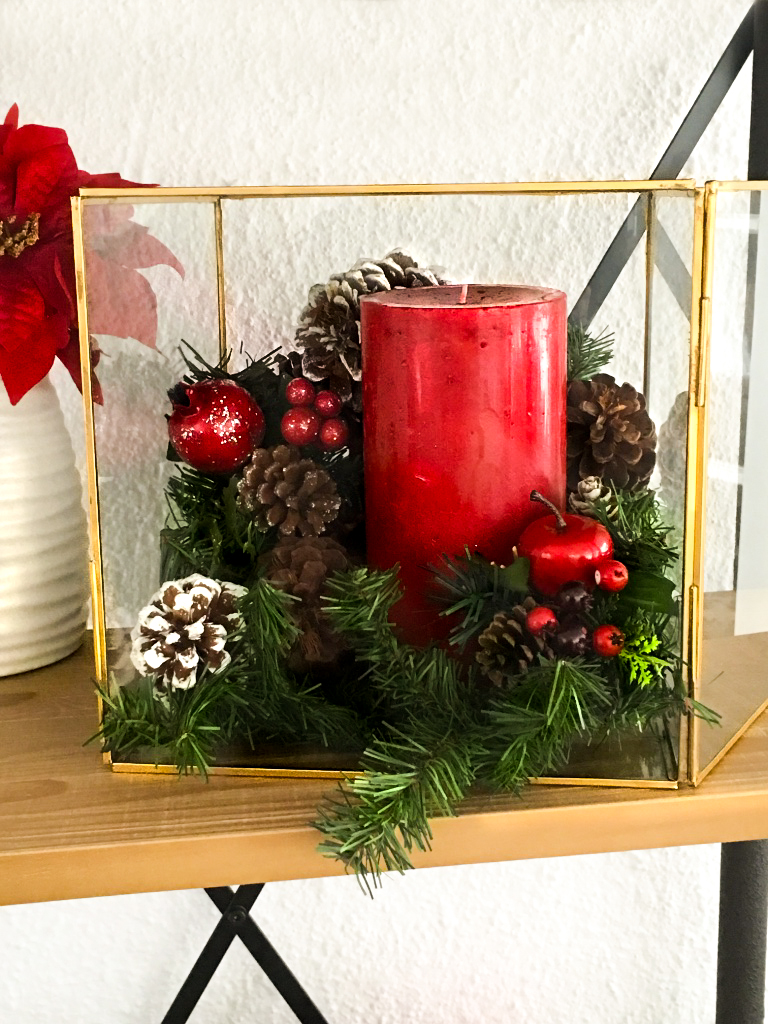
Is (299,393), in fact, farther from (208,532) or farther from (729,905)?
(729,905)

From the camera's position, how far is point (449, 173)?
69 centimetres

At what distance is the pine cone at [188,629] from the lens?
0.43 meters

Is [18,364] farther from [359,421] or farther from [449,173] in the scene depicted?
[449,173]

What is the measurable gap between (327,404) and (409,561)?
75 mm

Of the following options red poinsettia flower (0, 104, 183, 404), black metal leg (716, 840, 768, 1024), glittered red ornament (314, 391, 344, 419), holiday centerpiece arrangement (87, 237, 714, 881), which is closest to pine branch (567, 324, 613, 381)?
holiday centerpiece arrangement (87, 237, 714, 881)

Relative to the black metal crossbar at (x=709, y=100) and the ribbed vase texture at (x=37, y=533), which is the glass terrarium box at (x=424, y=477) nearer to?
the ribbed vase texture at (x=37, y=533)

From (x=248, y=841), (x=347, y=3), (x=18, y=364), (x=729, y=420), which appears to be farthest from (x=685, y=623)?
(x=347, y=3)

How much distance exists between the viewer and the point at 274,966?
2.32ft

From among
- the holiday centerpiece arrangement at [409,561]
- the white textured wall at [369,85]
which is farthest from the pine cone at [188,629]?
the white textured wall at [369,85]

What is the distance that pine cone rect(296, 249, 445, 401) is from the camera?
447 millimetres

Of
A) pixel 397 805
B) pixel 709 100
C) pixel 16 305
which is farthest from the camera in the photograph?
pixel 709 100

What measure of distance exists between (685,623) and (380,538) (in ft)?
0.43

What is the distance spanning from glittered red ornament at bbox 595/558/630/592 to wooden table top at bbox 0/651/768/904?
0.30 ft

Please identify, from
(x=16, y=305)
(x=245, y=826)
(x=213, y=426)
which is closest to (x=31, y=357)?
(x=16, y=305)
